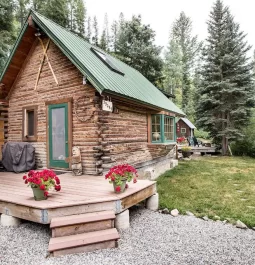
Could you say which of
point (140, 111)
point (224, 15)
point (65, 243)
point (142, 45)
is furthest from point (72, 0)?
point (65, 243)

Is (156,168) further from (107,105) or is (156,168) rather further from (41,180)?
(41,180)

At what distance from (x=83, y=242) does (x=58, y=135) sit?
449 centimetres

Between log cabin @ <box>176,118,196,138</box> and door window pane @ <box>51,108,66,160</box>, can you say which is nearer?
door window pane @ <box>51,108,66,160</box>

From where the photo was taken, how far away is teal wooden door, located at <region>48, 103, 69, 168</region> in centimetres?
695

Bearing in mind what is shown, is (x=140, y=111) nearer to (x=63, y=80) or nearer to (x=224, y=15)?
(x=63, y=80)

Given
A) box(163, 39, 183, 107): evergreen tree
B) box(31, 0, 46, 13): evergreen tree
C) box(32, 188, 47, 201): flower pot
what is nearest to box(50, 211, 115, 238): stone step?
box(32, 188, 47, 201): flower pot

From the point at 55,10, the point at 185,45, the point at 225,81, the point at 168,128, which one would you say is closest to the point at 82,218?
the point at 168,128

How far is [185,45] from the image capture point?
35.5 metres

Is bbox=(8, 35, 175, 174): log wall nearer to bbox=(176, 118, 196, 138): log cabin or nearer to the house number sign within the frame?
the house number sign

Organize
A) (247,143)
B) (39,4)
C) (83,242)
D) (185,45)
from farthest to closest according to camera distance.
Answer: (185,45) → (39,4) → (247,143) → (83,242)

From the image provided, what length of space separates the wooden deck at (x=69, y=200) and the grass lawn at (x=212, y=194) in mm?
1104

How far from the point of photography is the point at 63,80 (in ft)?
23.2

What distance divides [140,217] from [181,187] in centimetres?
286

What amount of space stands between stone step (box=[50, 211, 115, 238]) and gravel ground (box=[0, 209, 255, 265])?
349mm
